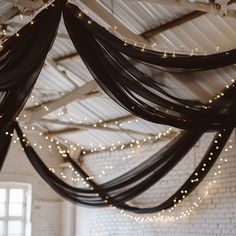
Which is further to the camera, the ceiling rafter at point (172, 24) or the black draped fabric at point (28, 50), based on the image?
the ceiling rafter at point (172, 24)

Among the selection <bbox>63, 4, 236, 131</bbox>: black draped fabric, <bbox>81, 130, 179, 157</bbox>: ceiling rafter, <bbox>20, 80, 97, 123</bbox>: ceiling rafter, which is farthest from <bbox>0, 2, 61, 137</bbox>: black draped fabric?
<bbox>81, 130, 179, 157</bbox>: ceiling rafter

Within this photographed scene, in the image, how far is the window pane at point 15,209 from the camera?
10.5 m

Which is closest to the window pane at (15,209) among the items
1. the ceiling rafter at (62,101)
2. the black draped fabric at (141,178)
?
the black draped fabric at (141,178)

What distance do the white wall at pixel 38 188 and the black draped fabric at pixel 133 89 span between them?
5.92 metres

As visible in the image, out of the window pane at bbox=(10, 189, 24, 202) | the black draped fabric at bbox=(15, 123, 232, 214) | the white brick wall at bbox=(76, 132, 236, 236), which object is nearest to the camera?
the black draped fabric at bbox=(15, 123, 232, 214)

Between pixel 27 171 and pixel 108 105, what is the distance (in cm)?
265

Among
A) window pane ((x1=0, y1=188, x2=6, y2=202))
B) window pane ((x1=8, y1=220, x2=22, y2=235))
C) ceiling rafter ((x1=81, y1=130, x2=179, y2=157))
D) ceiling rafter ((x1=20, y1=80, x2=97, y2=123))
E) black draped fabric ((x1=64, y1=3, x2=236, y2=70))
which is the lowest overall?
window pane ((x1=8, y1=220, x2=22, y2=235))

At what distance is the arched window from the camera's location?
10.4 m

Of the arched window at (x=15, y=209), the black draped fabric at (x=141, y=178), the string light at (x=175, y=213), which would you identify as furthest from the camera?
the arched window at (x=15, y=209)

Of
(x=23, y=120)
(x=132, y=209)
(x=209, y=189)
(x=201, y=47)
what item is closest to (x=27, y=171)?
(x=23, y=120)

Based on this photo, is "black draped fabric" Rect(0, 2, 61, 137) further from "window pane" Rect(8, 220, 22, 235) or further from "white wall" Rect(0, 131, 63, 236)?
"window pane" Rect(8, 220, 22, 235)

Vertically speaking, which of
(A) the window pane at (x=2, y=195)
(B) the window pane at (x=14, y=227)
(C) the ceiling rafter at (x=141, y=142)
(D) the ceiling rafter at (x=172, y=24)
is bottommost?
(B) the window pane at (x=14, y=227)

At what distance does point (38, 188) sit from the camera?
10688 millimetres

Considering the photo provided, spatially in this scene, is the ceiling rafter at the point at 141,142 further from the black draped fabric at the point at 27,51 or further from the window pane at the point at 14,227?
the black draped fabric at the point at 27,51
